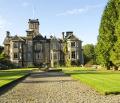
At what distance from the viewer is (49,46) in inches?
4375

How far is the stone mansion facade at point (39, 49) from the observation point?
107000 mm

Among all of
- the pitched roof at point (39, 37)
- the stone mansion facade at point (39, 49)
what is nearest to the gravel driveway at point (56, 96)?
the stone mansion facade at point (39, 49)

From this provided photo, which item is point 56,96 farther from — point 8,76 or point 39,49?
point 39,49

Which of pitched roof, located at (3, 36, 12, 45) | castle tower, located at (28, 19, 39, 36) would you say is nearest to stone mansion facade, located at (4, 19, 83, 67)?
pitched roof, located at (3, 36, 12, 45)

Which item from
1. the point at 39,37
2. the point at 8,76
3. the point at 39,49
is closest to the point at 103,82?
the point at 8,76

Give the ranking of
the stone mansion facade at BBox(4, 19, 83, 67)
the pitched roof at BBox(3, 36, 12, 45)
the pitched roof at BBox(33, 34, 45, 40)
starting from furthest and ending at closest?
the pitched roof at BBox(3, 36, 12, 45) < the pitched roof at BBox(33, 34, 45, 40) < the stone mansion facade at BBox(4, 19, 83, 67)

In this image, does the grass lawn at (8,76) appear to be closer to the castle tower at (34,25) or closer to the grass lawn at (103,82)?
the grass lawn at (103,82)

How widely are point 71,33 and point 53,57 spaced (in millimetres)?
9144

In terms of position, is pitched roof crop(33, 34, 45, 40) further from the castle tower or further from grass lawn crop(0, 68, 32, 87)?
grass lawn crop(0, 68, 32, 87)

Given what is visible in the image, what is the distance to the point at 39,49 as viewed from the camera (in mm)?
110562

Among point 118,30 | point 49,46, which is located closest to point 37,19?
point 49,46

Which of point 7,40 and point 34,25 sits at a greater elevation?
point 34,25

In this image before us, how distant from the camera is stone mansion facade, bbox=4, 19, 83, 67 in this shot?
351 feet

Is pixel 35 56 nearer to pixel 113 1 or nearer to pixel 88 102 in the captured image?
pixel 113 1
